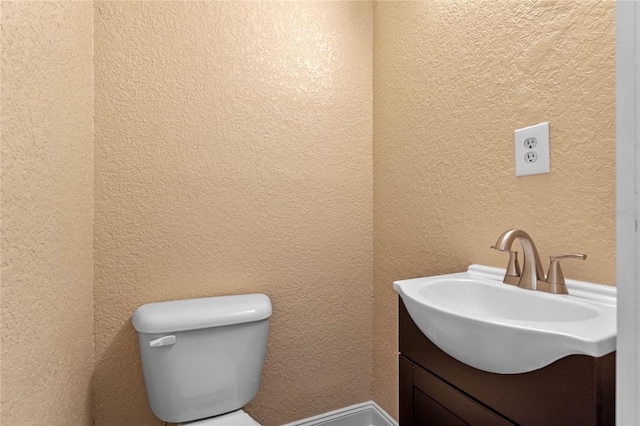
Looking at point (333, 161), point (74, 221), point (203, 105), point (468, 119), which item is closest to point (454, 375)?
point (468, 119)

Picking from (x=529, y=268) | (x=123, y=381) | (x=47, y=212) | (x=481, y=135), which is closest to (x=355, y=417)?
(x=123, y=381)

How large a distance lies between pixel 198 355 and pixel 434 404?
0.71 metres

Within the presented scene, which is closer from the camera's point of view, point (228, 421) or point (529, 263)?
point (529, 263)

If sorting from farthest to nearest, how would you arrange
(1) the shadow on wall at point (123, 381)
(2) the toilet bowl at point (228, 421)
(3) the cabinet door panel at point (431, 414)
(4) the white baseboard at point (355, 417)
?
(4) the white baseboard at point (355, 417), (1) the shadow on wall at point (123, 381), (2) the toilet bowl at point (228, 421), (3) the cabinet door panel at point (431, 414)

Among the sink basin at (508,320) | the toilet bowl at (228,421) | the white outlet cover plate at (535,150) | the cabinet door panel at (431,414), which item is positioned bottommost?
the toilet bowl at (228,421)

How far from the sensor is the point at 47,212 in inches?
30.7

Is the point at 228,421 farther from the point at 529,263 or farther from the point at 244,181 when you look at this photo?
the point at 529,263

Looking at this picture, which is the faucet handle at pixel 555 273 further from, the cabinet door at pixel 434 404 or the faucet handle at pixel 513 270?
the cabinet door at pixel 434 404

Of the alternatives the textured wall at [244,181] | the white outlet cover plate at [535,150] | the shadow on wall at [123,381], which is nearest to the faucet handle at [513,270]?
the white outlet cover plate at [535,150]

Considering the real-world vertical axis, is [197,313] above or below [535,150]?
below

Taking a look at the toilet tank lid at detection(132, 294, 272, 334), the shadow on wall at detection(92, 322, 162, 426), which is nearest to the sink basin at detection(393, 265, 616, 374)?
the toilet tank lid at detection(132, 294, 272, 334)

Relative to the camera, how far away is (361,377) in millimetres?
1515

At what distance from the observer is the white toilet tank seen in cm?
104

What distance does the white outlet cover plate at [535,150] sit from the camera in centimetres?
83
